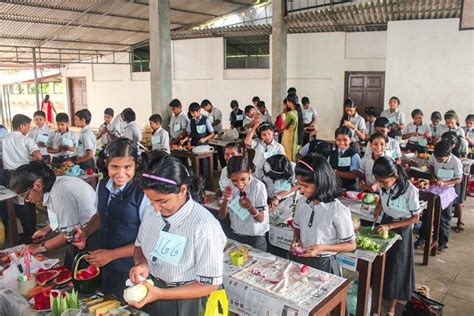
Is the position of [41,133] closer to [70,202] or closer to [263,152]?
[263,152]

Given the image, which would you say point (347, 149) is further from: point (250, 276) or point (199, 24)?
point (199, 24)

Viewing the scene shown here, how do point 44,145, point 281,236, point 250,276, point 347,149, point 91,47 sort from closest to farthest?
point 250,276
point 281,236
point 347,149
point 44,145
point 91,47

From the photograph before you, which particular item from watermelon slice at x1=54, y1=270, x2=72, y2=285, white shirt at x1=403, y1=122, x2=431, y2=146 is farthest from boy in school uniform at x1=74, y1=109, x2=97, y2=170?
white shirt at x1=403, y1=122, x2=431, y2=146

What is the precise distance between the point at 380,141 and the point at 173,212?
306 cm

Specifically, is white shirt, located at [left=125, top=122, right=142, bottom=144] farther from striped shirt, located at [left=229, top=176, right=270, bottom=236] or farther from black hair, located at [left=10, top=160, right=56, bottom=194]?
black hair, located at [left=10, top=160, right=56, bottom=194]

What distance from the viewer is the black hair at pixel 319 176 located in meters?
2.52

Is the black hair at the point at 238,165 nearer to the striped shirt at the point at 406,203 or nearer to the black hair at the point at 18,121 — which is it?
the striped shirt at the point at 406,203

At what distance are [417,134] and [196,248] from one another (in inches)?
258

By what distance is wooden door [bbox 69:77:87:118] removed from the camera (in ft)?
58.1

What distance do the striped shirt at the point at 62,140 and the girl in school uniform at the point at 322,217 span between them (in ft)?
15.2

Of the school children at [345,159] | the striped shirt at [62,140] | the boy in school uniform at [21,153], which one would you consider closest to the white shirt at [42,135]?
the striped shirt at [62,140]

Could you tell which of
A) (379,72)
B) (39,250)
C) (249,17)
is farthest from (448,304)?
(249,17)

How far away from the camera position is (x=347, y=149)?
15.2ft

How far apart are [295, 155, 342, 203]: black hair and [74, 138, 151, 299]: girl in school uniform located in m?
1.01
